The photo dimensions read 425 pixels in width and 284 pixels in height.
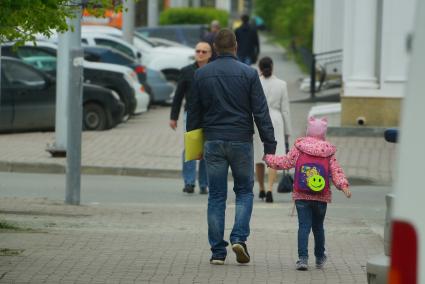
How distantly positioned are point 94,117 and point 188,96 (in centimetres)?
971

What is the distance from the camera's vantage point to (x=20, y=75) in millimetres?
23062

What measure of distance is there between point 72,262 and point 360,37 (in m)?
15.1

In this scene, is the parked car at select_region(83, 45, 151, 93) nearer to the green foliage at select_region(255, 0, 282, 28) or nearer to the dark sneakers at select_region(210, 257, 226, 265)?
the dark sneakers at select_region(210, 257, 226, 265)

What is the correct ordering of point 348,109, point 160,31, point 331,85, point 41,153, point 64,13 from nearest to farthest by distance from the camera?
point 64,13, point 41,153, point 348,109, point 331,85, point 160,31

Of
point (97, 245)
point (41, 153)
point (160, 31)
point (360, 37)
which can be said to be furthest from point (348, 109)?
point (160, 31)

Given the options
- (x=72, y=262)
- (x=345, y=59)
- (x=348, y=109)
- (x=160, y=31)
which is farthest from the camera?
(x=160, y=31)

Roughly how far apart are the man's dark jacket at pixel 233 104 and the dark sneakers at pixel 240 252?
29.0 inches

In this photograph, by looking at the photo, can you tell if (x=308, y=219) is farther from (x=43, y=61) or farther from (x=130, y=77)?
(x=43, y=61)

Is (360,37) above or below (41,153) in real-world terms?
above

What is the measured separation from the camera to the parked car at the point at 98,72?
25906 mm

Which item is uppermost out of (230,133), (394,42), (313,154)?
(394,42)

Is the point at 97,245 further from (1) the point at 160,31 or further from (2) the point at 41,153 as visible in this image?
(1) the point at 160,31

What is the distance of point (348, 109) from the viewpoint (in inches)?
903

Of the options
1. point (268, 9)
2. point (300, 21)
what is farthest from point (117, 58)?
point (268, 9)
